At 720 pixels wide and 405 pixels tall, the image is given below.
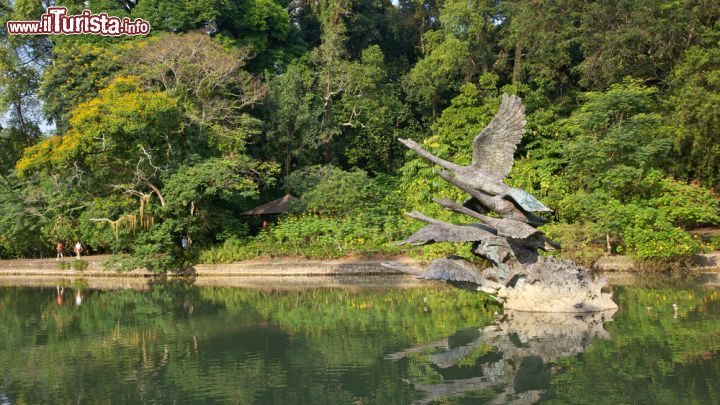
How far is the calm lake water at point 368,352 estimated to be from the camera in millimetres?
8391

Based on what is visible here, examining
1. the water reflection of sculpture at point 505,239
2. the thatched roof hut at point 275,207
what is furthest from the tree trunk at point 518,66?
the water reflection of sculpture at point 505,239

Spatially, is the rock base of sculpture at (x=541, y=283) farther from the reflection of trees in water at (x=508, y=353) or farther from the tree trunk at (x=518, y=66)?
the tree trunk at (x=518, y=66)

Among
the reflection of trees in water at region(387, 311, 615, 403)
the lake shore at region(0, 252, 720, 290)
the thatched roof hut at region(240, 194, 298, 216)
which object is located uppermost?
the thatched roof hut at region(240, 194, 298, 216)

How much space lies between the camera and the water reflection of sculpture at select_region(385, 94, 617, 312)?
12.2 metres

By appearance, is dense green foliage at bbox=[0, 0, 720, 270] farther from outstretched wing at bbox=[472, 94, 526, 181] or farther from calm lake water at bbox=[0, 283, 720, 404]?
outstretched wing at bbox=[472, 94, 526, 181]

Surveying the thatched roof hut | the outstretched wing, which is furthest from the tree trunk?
the outstretched wing

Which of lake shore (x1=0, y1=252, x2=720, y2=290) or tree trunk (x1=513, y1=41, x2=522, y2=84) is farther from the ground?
tree trunk (x1=513, y1=41, x2=522, y2=84)

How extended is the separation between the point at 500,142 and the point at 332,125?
18.1 meters

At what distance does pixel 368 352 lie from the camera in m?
10.5

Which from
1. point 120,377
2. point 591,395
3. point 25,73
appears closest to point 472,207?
point 591,395

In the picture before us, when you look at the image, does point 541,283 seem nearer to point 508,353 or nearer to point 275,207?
point 508,353

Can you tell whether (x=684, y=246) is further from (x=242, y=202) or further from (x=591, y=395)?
(x=242, y=202)

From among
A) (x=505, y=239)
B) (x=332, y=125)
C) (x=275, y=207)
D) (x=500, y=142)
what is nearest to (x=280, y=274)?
(x=275, y=207)

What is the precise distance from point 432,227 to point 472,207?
3.47ft
